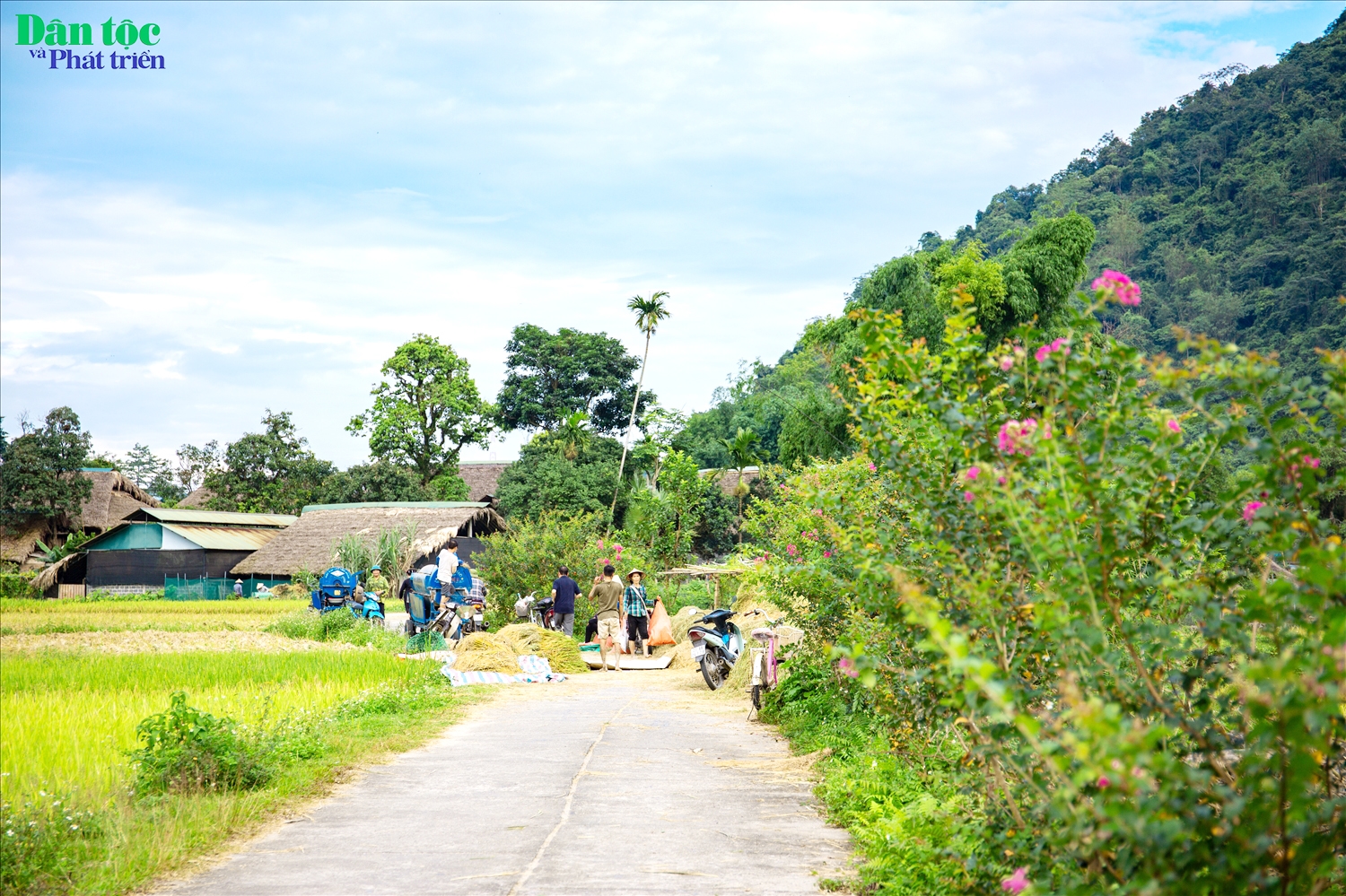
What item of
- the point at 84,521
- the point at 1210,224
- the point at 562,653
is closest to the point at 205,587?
the point at 84,521

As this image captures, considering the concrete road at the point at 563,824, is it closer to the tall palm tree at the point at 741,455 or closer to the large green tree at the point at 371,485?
the tall palm tree at the point at 741,455

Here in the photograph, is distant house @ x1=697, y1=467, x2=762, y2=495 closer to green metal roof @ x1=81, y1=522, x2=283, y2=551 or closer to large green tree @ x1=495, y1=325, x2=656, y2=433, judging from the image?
large green tree @ x1=495, y1=325, x2=656, y2=433

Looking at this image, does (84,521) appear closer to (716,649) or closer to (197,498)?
(197,498)

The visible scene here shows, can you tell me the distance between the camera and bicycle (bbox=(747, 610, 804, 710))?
36.8 ft

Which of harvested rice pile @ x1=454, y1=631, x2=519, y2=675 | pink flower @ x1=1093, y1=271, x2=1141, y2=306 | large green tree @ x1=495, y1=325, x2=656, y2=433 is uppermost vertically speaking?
large green tree @ x1=495, y1=325, x2=656, y2=433

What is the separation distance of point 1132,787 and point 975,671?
0.37 metres

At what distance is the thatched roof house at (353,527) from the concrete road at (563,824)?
2884cm

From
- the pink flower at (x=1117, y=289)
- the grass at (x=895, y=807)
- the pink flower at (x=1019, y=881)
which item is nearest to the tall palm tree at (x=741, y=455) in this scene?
the grass at (x=895, y=807)

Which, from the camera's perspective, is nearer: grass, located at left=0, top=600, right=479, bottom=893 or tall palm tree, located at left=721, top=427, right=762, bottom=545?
grass, located at left=0, top=600, right=479, bottom=893

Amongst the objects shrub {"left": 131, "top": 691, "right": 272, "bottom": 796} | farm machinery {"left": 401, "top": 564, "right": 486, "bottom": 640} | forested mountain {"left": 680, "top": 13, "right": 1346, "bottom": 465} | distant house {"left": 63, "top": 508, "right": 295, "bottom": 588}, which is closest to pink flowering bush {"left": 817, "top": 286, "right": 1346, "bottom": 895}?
shrub {"left": 131, "top": 691, "right": 272, "bottom": 796}

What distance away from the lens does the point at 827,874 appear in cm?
539

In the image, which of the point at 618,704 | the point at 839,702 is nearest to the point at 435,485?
the point at 618,704

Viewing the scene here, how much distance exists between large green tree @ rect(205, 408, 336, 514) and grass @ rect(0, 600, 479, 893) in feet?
113

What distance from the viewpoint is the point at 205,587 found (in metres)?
38.3
